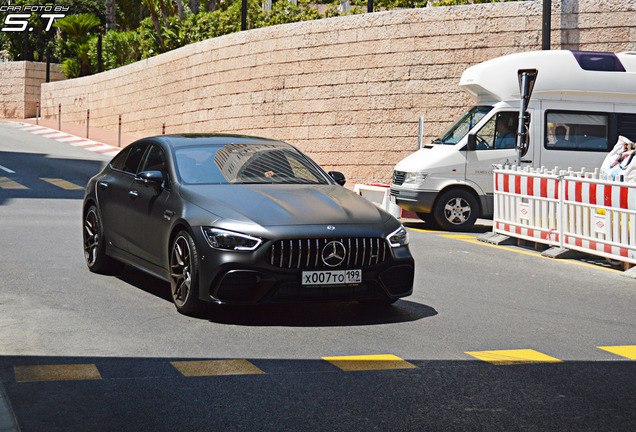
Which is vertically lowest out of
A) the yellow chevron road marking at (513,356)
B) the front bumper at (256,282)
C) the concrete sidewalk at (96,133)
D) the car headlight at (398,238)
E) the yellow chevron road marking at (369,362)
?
the yellow chevron road marking at (369,362)

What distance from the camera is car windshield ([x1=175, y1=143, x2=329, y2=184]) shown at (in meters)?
7.89

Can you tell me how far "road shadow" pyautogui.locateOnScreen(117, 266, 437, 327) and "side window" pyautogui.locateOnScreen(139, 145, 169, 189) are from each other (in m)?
1.09

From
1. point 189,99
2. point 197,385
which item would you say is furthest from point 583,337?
point 189,99

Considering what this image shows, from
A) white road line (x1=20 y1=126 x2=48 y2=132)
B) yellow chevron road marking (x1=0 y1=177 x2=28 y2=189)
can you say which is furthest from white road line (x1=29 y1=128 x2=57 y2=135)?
yellow chevron road marking (x1=0 y1=177 x2=28 y2=189)

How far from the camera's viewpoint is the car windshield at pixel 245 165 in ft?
25.9

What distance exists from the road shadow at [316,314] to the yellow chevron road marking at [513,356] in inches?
45.6

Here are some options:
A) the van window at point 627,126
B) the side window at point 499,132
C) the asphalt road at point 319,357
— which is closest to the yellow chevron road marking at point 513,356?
the asphalt road at point 319,357

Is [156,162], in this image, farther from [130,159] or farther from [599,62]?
[599,62]

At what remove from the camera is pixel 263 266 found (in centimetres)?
680

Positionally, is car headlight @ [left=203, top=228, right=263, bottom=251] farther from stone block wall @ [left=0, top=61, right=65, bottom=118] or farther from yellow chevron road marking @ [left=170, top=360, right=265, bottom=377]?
stone block wall @ [left=0, top=61, right=65, bottom=118]

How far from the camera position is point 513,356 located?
20.5ft

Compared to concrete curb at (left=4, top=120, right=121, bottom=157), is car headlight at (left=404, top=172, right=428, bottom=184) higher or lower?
lower

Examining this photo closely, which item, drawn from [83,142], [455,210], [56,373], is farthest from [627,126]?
[83,142]

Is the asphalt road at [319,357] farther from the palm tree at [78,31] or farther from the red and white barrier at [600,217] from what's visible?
the palm tree at [78,31]
